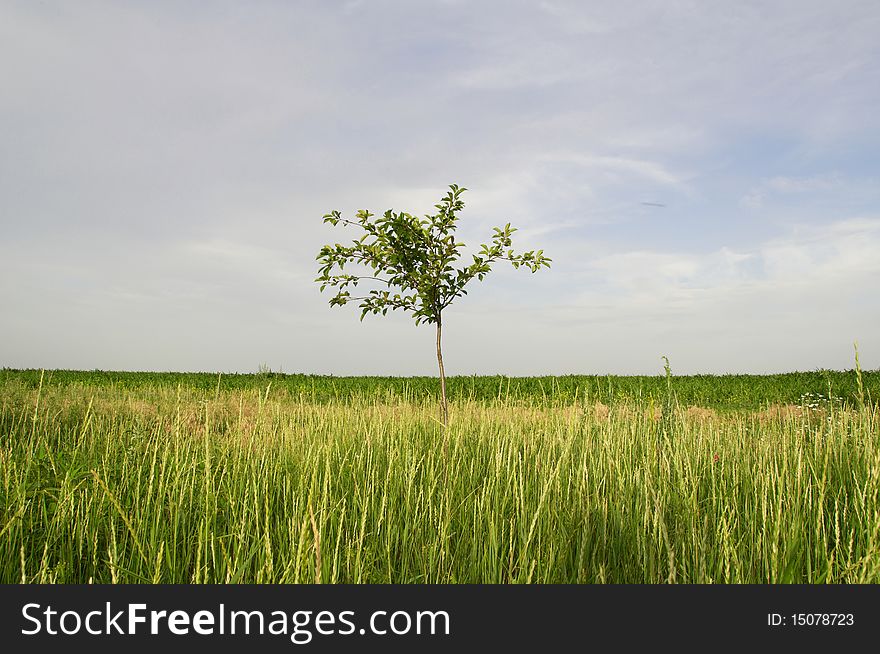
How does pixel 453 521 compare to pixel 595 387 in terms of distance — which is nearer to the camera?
pixel 453 521

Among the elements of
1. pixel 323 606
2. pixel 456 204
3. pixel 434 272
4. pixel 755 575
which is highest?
pixel 456 204

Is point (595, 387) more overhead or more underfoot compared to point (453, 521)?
more overhead

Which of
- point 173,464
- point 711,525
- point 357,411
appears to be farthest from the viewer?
point 357,411

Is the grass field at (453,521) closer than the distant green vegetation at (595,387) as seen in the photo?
Yes

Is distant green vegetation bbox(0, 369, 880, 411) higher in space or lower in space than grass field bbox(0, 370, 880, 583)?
higher

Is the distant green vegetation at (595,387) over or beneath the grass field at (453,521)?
over

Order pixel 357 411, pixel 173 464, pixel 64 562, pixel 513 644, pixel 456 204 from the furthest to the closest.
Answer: pixel 357 411 < pixel 456 204 < pixel 173 464 < pixel 64 562 < pixel 513 644

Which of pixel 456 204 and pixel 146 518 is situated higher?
pixel 456 204

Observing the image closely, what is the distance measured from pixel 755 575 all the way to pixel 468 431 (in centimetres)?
317

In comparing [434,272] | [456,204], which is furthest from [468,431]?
[456,204]

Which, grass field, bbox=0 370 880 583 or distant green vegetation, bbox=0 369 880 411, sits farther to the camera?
distant green vegetation, bbox=0 369 880 411

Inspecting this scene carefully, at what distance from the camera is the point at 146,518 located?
291 centimetres

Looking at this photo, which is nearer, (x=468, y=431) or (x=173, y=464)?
(x=173, y=464)

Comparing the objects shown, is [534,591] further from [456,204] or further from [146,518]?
[456,204]
